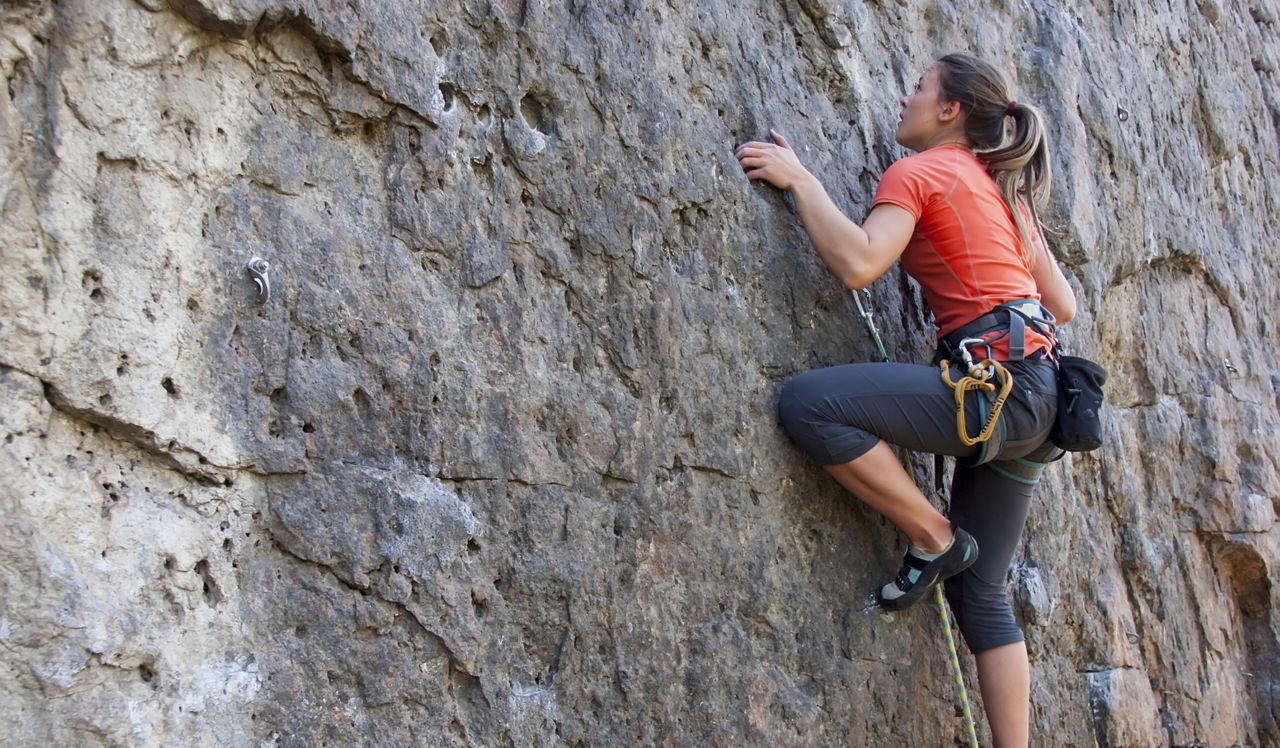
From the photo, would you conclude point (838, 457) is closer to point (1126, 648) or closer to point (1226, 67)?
point (1126, 648)

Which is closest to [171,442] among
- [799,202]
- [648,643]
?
[648,643]

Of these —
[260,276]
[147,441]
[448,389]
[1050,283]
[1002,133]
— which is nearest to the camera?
[147,441]

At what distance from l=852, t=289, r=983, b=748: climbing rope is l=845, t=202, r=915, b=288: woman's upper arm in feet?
0.99

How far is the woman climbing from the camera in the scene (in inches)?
109

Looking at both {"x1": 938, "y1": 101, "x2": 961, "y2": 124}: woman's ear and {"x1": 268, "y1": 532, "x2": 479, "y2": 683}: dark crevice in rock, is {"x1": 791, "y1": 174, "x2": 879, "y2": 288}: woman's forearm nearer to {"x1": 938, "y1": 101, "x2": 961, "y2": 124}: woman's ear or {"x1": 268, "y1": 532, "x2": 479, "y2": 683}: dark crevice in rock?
{"x1": 938, "y1": 101, "x2": 961, "y2": 124}: woman's ear

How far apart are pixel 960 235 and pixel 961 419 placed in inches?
20.5

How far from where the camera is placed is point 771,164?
3072 mm

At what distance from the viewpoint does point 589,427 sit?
8.51 ft

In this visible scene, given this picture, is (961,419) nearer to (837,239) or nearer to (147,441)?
(837,239)

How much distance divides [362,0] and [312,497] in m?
1.11

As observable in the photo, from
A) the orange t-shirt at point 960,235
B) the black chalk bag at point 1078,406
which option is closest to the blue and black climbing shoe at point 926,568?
the black chalk bag at point 1078,406

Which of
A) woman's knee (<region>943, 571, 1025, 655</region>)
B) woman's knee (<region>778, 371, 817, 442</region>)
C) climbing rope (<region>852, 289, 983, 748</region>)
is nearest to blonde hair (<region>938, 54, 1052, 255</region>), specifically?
climbing rope (<region>852, 289, 983, 748</region>)

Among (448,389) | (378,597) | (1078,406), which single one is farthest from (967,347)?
(378,597)

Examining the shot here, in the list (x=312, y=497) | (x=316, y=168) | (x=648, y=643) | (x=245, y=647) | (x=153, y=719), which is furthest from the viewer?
(x=648, y=643)
